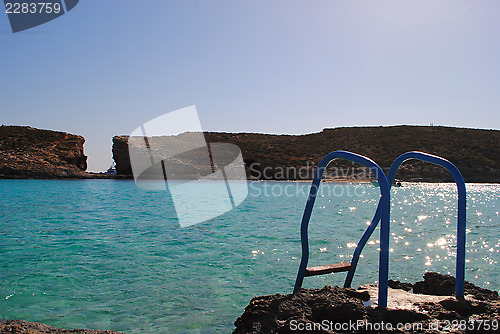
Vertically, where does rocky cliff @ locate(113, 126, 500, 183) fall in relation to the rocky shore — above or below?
above

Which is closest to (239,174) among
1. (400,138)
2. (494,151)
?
(400,138)

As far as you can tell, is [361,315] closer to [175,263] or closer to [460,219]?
[460,219]

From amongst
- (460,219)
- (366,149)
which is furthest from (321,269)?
(366,149)

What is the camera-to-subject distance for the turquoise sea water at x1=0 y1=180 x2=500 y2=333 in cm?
545

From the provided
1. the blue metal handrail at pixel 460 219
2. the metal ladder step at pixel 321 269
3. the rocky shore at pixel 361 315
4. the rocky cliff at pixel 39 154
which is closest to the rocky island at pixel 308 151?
the rocky cliff at pixel 39 154

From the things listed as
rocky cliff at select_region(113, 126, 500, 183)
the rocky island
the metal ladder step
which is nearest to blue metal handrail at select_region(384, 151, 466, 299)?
the metal ladder step

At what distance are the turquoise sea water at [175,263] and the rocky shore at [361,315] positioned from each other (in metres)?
1.08

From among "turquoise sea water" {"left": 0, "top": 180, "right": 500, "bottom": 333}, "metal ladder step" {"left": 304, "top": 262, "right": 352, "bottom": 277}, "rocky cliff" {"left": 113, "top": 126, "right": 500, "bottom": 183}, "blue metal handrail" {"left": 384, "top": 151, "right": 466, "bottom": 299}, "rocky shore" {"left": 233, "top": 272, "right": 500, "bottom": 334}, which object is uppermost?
"rocky cliff" {"left": 113, "top": 126, "right": 500, "bottom": 183}

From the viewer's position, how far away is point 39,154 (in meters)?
61.3

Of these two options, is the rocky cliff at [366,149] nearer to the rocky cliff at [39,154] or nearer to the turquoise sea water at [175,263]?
the rocky cliff at [39,154]

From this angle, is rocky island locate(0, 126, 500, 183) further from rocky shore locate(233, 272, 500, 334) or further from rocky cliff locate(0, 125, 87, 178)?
rocky shore locate(233, 272, 500, 334)

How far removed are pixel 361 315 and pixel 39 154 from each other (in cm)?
6843

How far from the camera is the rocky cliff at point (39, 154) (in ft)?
183

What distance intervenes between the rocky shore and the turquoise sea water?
3.55 feet
